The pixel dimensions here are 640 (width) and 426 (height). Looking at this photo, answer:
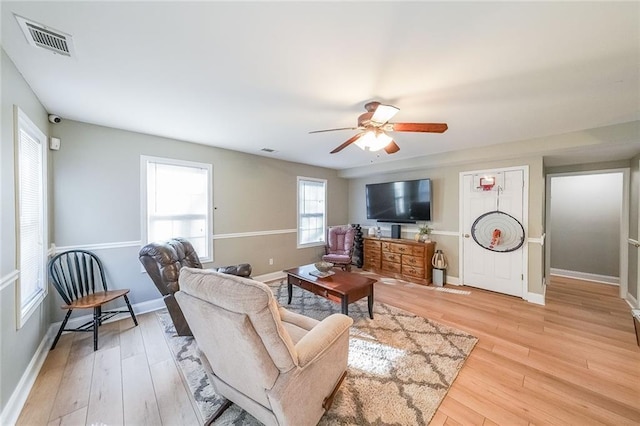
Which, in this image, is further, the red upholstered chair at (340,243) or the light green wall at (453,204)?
the red upholstered chair at (340,243)

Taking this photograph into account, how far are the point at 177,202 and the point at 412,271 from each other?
418cm

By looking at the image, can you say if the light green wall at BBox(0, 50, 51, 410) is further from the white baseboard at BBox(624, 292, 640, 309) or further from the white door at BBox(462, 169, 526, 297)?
the white baseboard at BBox(624, 292, 640, 309)

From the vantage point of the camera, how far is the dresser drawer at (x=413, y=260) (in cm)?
440

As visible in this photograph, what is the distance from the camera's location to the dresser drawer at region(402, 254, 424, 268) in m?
4.40

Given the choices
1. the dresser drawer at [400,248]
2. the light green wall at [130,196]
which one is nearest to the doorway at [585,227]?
the dresser drawer at [400,248]

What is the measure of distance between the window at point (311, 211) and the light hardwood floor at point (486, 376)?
2.89 meters

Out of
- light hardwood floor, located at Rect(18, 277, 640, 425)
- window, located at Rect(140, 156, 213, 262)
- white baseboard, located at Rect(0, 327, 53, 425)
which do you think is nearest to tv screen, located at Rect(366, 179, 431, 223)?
light hardwood floor, located at Rect(18, 277, 640, 425)

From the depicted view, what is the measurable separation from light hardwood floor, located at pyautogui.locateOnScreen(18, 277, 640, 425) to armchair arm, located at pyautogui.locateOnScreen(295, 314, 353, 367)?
2.87ft

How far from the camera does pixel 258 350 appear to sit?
115 cm

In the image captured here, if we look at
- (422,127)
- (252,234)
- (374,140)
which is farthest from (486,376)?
(252,234)

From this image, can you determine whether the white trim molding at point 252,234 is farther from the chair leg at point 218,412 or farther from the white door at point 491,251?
the white door at point 491,251

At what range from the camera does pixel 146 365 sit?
2129 millimetres

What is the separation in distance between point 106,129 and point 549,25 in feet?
13.9

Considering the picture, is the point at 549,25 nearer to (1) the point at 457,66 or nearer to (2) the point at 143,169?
(1) the point at 457,66
